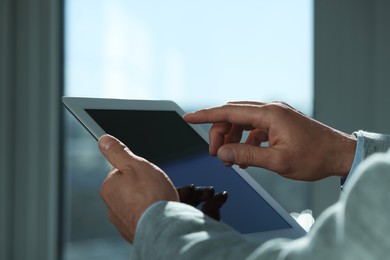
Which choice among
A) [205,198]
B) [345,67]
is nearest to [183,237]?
[205,198]

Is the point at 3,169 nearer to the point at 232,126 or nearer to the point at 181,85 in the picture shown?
the point at 181,85

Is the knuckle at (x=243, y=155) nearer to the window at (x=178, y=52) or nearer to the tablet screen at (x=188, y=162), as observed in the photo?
the tablet screen at (x=188, y=162)

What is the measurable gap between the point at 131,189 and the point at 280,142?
0.31 m

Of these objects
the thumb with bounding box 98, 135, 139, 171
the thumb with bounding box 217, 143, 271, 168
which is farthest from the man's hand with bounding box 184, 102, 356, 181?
the thumb with bounding box 98, 135, 139, 171

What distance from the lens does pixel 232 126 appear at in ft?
2.75

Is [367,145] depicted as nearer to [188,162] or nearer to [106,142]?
[188,162]

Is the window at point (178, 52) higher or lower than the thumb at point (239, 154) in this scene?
higher

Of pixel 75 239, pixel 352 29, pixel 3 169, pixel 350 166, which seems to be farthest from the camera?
pixel 75 239

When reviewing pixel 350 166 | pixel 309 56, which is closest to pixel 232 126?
pixel 350 166

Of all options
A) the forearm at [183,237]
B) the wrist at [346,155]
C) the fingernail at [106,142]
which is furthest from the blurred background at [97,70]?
the forearm at [183,237]

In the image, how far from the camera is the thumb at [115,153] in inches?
23.4

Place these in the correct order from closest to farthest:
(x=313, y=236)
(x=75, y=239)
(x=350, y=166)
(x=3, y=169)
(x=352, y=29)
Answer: (x=313, y=236), (x=350, y=166), (x=352, y=29), (x=3, y=169), (x=75, y=239)

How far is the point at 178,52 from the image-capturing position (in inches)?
79.0

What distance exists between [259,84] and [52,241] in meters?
0.97
